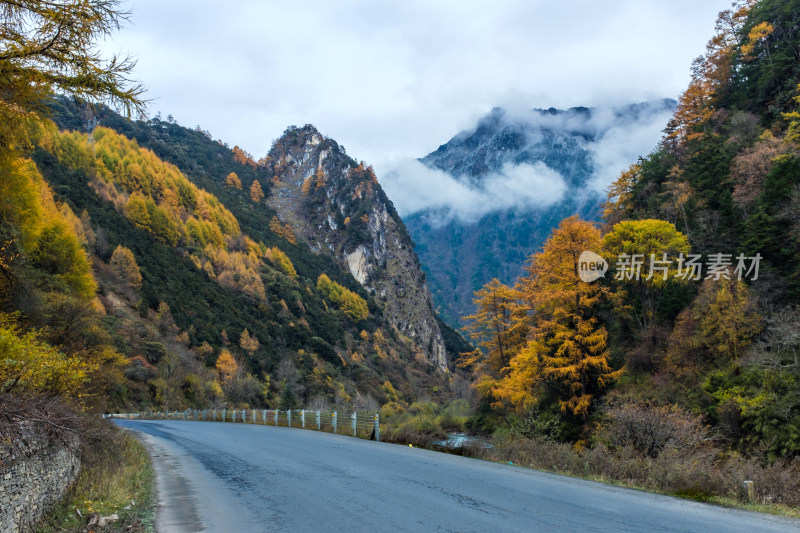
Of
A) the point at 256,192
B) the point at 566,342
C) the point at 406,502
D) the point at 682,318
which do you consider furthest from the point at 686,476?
the point at 256,192

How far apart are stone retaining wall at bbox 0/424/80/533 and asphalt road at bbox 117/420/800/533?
54.1 inches

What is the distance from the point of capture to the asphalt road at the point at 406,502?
5.48 metres

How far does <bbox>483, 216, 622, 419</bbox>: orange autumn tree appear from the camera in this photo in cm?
2558

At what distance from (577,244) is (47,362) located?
25557 mm

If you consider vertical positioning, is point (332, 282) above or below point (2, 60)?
above

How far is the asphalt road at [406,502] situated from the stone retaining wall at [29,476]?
54.1 inches

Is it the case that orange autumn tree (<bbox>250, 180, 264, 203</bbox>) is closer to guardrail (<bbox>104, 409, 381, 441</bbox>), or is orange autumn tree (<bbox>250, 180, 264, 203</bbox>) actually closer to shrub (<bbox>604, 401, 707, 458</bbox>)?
guardrail (<bbox>104, 409, 381, 441</bbox>)

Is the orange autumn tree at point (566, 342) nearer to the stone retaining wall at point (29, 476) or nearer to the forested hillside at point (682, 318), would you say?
the forested hillside at point (682, 318)

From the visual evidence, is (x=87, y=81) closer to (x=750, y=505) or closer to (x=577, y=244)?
(x=750, y=505)

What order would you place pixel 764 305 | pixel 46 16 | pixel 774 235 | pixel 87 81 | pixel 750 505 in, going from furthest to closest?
pixel 774 235
pixel 764 305
pixel 750 505
pixel 87 81
pixel 46 16

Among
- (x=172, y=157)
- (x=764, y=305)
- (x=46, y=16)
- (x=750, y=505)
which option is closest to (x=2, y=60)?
(x=46, y=16)

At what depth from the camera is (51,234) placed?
33.1 meters

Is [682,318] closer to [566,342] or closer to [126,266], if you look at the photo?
[566,342]

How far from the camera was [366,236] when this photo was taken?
164 m
